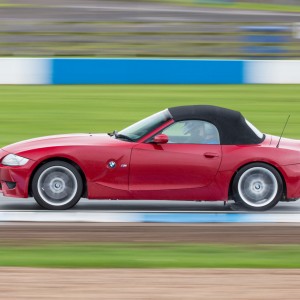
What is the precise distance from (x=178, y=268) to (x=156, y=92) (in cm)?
1365

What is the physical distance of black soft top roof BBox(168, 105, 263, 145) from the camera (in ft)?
33.6

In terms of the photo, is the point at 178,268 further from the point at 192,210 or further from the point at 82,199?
the point at 82,199

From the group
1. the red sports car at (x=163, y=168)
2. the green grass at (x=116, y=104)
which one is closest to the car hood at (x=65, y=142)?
the red sports car at (x=163, y=168)

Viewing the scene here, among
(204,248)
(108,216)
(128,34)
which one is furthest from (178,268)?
(128,34)

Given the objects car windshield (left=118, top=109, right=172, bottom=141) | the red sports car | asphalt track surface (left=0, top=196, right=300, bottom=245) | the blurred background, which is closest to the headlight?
the red sports car

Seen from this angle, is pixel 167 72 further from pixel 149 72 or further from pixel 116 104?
pixel 116 104

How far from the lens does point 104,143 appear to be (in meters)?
10.2

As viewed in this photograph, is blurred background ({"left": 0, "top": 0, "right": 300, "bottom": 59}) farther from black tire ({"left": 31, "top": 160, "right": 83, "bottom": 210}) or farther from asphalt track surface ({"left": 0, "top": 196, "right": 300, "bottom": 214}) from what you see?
black tire ({"left": 31, "top": 160, "right": 83, "bottom": 210})

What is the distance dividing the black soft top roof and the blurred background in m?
14.8

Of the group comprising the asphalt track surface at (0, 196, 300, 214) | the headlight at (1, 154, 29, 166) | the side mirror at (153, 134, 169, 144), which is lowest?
the asphalt track surface at (0, 196, 300, 214)

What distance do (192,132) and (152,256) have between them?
2668 mm

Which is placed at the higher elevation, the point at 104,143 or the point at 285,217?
the point at 104,143
